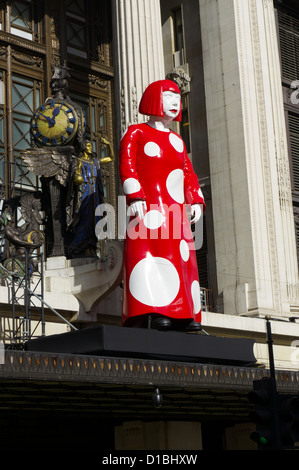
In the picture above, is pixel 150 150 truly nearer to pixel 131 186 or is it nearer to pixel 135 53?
pixel 131 186

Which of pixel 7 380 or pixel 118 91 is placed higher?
pixel 118 91

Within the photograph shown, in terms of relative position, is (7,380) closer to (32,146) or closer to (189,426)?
(189,426)

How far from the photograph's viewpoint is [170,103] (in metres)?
16.4

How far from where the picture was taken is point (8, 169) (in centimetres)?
2373

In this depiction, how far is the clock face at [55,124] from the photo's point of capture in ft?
67.4

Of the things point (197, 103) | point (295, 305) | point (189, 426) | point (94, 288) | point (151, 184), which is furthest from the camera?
point (197, 103)

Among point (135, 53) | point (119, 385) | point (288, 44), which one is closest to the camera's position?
point (119, 385)

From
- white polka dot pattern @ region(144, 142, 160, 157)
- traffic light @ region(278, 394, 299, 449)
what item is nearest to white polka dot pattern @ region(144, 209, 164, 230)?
white polka dot pattern @ region(144, 142, 160, 157)

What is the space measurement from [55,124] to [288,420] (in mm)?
11687

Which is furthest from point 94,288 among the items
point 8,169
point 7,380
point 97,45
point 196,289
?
point 97,45

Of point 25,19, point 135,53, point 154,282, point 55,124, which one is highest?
point 25,19

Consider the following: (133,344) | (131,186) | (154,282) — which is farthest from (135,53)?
(133,344)

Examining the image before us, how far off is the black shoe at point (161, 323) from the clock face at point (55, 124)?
637 cm
